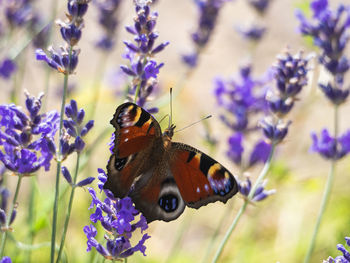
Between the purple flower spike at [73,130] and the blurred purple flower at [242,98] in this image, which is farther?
the blurred purple flower at [242,98]

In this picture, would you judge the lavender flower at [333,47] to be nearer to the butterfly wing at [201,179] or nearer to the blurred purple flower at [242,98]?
the blurred purple flower at [242,98]

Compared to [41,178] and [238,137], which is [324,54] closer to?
[238,137]

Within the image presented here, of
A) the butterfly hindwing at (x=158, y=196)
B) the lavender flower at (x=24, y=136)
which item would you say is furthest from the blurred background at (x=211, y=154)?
the butterfly hindwing at (x=158, y=196)

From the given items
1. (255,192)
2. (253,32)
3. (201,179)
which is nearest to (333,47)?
(255,192)

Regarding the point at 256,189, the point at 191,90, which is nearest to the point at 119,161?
the point at 256,189

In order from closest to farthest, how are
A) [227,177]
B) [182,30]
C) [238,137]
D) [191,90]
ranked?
[227,177], [238,137], [191,90], [182,30]

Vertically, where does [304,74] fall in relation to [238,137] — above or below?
above

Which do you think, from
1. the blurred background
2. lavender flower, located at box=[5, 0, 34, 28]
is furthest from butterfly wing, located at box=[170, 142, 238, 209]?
lavender flower, located at box=[5, 0, 34, 28]
